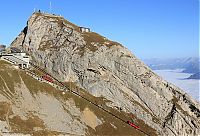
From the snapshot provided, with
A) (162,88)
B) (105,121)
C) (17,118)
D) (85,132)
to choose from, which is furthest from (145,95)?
(17,118)

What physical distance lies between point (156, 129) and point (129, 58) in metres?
39.2

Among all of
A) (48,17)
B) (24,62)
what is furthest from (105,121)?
(48,17)

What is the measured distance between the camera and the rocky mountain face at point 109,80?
161875 millimetres

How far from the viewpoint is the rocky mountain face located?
162 m

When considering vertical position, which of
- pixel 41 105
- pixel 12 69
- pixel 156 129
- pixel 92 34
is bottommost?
pixel 156 129

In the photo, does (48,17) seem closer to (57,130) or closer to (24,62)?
(24,62)

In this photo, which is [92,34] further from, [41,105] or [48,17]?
[41,105]

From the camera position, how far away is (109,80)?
171750 mm

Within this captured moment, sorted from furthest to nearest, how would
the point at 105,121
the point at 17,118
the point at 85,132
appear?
the point at 105,121 < the point at 85,132 < the point at 17,118

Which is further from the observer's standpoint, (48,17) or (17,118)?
(48,17)

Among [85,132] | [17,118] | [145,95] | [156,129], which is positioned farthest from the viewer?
[145,95]

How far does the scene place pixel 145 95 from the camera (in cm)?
17325

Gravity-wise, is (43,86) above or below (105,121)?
above

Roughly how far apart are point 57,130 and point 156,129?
174ft
